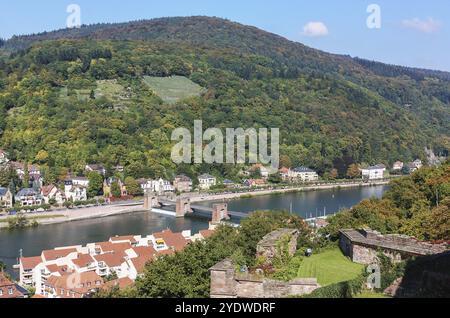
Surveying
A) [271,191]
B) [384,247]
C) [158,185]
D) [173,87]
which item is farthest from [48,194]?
[384,247]

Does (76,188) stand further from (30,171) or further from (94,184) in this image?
(30,171)

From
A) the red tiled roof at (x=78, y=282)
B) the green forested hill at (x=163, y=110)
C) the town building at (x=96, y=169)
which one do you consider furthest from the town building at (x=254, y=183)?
the red tiled roof at (x=78, y=282)

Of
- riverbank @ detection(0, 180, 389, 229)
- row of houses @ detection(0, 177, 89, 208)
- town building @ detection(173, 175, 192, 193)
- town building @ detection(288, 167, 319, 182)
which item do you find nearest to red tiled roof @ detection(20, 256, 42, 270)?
riverbank @ detection(0, 180, 389, 229)

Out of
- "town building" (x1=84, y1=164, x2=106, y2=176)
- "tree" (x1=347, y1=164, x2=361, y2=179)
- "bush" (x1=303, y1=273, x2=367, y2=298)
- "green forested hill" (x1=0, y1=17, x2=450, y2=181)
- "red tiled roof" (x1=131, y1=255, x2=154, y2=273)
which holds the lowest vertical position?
"red tiled roof" (x1=131, y1=255, x2=154, y2=273)

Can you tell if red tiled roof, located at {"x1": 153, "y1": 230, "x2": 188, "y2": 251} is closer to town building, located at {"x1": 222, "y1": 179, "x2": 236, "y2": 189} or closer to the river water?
the river water

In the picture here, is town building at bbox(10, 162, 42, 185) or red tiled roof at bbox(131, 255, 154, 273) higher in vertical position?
town building at bbox(10, 162, 42, 185)

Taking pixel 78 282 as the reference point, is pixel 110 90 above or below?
above

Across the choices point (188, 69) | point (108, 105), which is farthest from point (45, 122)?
point (188, 69)
